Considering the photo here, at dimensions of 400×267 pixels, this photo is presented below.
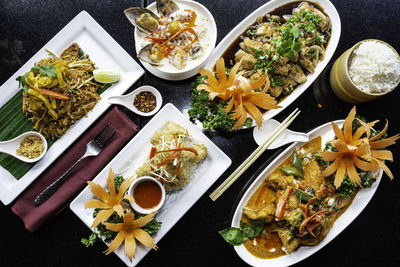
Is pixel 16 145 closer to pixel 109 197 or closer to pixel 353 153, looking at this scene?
pixel 109 197

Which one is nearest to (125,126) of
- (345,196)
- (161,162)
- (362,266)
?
(161,162)

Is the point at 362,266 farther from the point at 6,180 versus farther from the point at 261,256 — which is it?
the point at 6,180

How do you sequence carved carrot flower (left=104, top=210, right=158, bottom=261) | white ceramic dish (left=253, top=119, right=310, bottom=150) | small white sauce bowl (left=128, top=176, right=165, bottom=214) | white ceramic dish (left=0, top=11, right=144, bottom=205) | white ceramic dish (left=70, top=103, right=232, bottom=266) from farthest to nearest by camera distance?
white ceramic dish (left=253, top=119, right=310, bottom=150), white ceramic dish (left=0, top=11, right=144, bottom=205), white ceramic dish (left=70, top=103, right=232, bottom=266), small white sauce bowl (left=128, top=176, right=165, bottom=214), carved carrot flower (left=104, top=210, right=158, bottom=261)

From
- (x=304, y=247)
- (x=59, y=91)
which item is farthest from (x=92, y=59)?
Answer: (x=304, y=247)

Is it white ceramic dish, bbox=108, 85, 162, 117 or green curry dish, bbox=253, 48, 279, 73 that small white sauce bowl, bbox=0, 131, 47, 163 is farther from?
green curry dish, bbox=253, 48, 279, 73

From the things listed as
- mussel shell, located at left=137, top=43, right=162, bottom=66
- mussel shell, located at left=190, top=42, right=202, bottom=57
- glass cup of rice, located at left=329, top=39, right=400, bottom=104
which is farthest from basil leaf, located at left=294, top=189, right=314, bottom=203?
mussel shell, located at left=137, top=43, right=162, bottom=66

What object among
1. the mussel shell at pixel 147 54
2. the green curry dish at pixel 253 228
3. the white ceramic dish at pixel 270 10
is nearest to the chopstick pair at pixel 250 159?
the white ceramic dish at pixel 270 10
